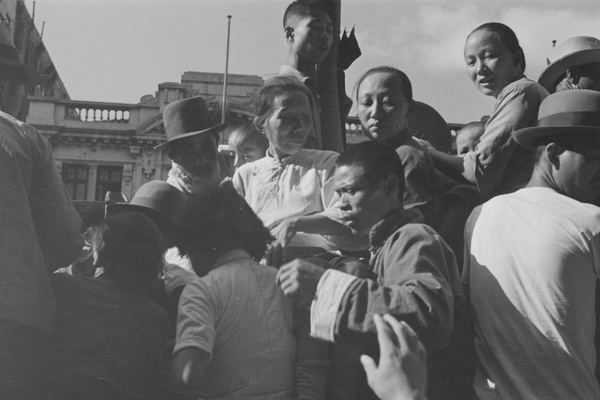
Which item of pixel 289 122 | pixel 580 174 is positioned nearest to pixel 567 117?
pixel 580 174

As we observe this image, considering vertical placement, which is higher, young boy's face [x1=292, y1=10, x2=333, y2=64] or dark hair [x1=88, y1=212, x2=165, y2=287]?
young boy's face [x1=292, y1=10, x2=333, y2=64]

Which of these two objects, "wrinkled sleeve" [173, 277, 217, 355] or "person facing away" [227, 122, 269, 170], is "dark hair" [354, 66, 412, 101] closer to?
"person facing away" [227, 122, 269, 170]

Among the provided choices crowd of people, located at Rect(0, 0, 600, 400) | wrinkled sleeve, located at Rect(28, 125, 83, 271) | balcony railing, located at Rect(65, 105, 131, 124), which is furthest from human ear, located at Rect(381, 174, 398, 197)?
balcony railing, located at Rect(65, 105, 131, 124)

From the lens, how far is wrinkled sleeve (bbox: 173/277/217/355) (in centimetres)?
244

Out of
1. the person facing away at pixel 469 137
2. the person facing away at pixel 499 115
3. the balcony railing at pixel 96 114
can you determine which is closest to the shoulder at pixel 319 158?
the person facing away at pixel 499 115

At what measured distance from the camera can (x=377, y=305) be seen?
228 cm

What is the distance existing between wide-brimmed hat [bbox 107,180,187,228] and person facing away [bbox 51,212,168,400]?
2.35 feet

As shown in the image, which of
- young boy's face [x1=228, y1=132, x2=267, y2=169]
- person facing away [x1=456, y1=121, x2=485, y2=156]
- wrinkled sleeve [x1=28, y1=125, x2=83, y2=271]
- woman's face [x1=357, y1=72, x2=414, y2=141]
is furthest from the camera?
young boy's face [x1=228, y1=132, x2=267, y2=169]

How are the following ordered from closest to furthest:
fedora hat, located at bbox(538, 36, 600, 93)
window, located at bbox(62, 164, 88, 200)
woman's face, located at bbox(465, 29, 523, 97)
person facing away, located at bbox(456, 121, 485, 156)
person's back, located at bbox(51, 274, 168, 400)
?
person's back, located at bbox(51, 274, 168, 400)
woman's face, located at bbox(465, 29, 523, 97)
fedora hat, located at bbox(538, 36, 600, 93)
person facing away, located at bbox(456, 121, 485, 156)
window, located at bbox(62, 164, 88, 200)

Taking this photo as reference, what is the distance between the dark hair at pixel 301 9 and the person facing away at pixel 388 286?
1.93 meters

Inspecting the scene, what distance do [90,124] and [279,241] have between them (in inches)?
986

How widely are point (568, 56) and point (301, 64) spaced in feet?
4.73

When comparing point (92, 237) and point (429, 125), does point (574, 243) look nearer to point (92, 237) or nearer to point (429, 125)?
point (92, 237)

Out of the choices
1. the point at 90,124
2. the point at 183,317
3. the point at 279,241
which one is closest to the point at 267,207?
the point at 279,241
